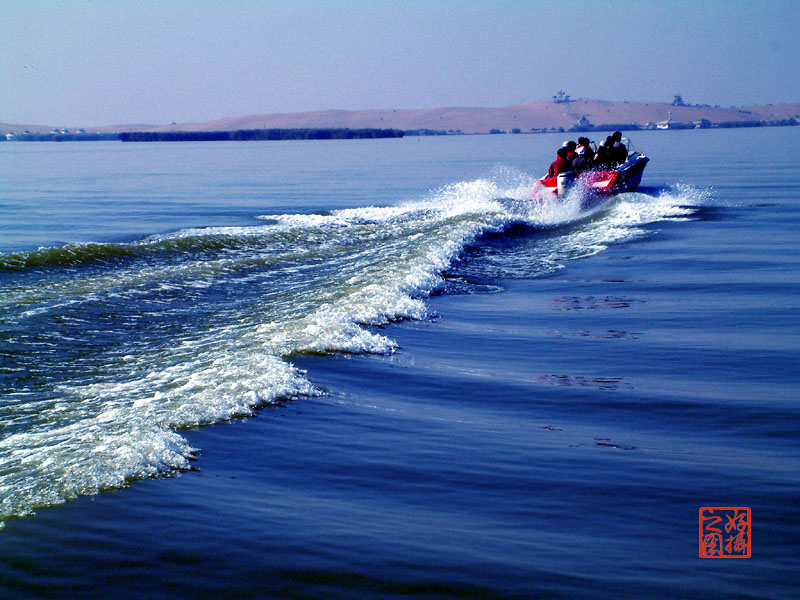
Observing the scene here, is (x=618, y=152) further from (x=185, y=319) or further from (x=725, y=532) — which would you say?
(x=725, y=532)

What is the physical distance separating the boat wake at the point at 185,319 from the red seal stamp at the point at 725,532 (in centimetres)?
296

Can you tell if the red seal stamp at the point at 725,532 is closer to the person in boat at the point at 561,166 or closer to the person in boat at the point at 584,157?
the person in boat at the point at 561,166

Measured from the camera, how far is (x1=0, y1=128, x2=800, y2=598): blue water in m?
3.80

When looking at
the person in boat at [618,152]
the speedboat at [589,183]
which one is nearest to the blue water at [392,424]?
the speedboat at [589,183]

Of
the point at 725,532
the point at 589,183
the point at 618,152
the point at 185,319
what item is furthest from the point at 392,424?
the point at 618,152

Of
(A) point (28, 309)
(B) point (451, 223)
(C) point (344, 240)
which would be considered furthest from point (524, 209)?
(A) point (28, 309)

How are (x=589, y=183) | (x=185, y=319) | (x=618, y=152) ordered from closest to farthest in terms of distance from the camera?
(x=185, y=319) → (x=589, y=183) → (x=618, y=152)

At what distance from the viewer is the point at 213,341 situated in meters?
8.05

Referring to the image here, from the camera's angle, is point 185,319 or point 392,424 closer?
point 392,424

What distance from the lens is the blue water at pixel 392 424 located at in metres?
3.80

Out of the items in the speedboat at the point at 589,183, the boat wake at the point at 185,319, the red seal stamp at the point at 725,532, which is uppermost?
the speedboat at the point at 589,183

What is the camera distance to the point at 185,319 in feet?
30.3

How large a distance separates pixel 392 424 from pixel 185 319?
13.6 feet

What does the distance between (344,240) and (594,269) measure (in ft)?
18.3
